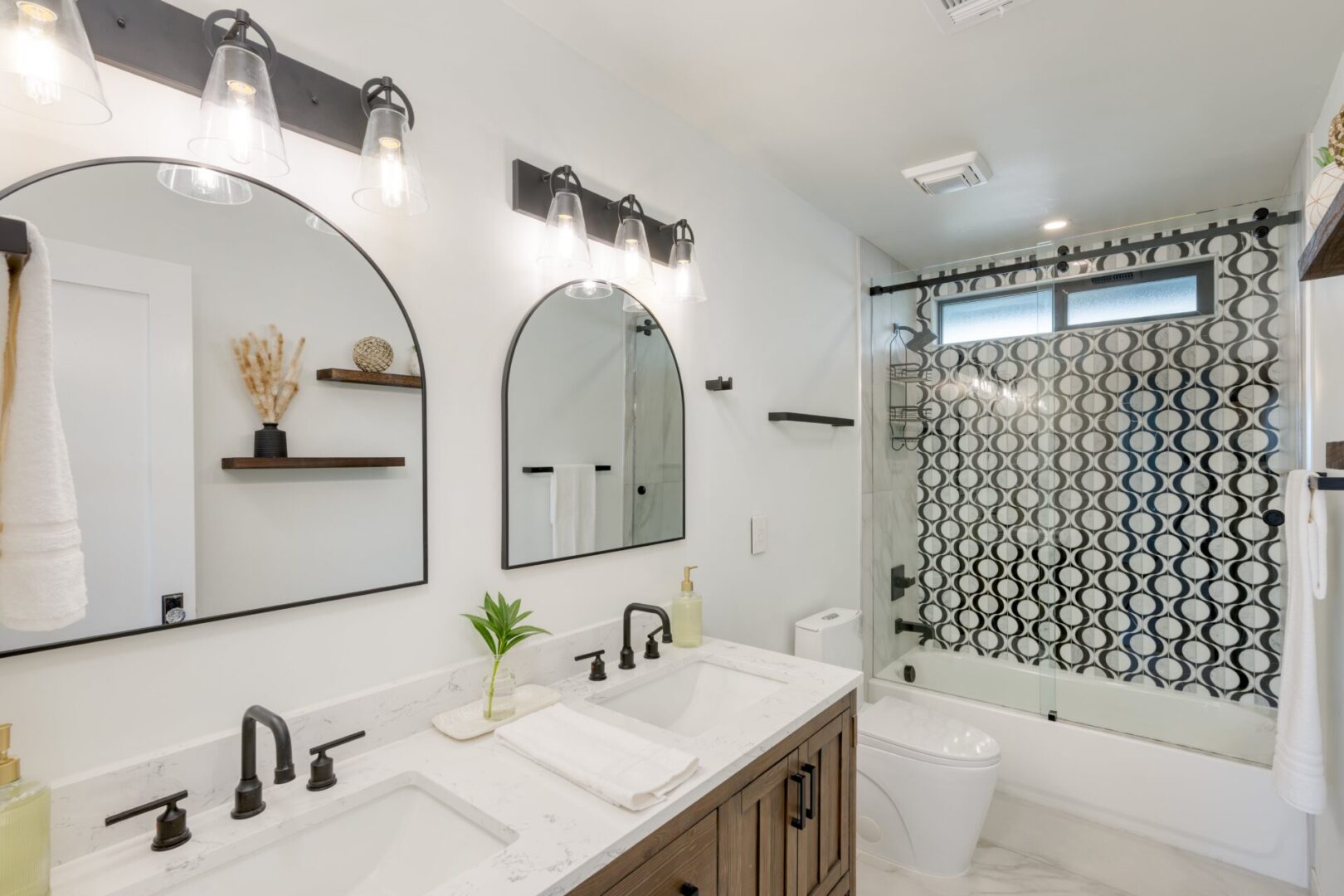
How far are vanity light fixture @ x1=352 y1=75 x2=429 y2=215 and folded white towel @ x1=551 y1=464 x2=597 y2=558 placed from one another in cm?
68

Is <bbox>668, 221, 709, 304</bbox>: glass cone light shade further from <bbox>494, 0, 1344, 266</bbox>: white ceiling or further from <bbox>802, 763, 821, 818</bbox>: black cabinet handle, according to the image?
<bbox>802, 763, 821, 818</bbox>: black cabinet handle

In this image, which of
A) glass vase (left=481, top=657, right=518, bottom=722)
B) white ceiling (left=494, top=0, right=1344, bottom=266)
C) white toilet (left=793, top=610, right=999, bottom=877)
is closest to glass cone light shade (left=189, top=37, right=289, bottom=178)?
white ceiling (left=494, top=0, right=1344, bottom=266)

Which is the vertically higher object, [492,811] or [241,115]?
[241,115]

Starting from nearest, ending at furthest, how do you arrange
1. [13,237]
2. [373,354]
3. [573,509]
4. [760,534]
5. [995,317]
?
1. [13,237]
2. [373,354]
3. [573,509]
4. [760,534]
5. [995,317]

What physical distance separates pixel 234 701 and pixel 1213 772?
9.86ft

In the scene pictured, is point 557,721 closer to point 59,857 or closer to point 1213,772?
point 59,857

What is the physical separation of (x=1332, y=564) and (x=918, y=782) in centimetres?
132

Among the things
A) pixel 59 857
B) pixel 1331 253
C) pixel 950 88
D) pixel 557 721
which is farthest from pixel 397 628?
pixel 950 88

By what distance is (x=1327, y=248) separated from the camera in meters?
1.11

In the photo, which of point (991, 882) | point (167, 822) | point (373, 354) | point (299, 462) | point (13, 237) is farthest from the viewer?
point (991, 882)

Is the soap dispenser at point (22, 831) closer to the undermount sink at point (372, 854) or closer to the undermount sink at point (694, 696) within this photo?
the undermount sink at point (372, 854)

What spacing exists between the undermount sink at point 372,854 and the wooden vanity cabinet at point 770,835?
24 cm

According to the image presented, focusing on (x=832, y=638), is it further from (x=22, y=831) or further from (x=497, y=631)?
(x=22, y=831)

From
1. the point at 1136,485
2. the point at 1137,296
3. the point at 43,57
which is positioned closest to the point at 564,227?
the point at 43,57
